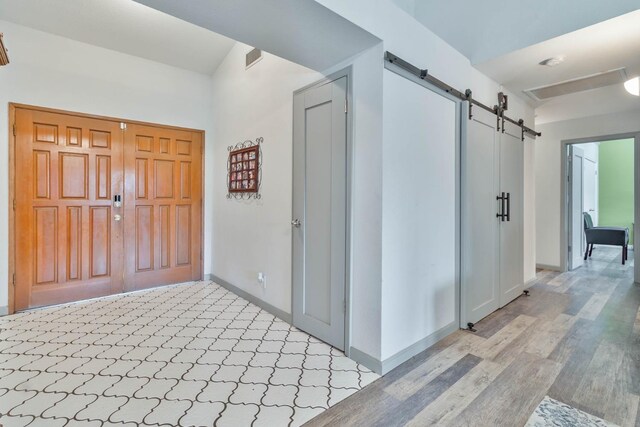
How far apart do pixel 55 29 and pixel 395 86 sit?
3561 mm

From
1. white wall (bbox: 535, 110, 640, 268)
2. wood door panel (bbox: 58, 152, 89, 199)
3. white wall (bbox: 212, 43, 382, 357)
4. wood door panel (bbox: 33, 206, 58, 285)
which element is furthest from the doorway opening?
wood door panel (bbox: 33, 206, 58, 285)

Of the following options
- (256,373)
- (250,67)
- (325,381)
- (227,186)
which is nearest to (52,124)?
(227,186)

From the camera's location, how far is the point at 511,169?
3328 millimetres

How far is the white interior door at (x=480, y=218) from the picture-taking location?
266cm

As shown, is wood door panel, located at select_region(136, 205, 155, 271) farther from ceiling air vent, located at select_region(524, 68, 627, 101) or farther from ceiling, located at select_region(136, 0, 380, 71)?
ceiling air vent, located at select_region(524, 68, 627, 101)

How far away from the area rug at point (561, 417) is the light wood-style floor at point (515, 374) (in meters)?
0.04

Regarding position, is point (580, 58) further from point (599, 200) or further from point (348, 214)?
point (599, 200)

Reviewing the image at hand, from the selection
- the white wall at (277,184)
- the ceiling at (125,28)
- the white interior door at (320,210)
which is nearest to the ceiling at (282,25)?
the white wall at (277,184)

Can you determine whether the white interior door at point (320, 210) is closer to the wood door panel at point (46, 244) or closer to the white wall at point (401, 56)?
the white wall at point (401, 56)

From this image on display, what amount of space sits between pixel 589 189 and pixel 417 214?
6.31 m

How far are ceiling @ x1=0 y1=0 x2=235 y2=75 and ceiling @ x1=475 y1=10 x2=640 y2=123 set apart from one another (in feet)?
10.2

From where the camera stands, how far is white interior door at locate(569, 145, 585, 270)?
4.87 metres

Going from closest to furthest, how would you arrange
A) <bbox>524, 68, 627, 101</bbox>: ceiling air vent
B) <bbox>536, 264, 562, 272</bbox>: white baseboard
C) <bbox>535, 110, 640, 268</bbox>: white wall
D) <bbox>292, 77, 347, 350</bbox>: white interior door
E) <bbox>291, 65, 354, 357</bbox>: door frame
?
<bbox>291, 65, 354, 357</bbox>: door frame → <bbox>292, 77, 347, 350</bbox>: white interior door → <bbox>524, 68, 627, 101</bbox>: ceiling air vent → <bbox>535, 110, 640, 268</bbox>: white wall → <bbox>536, 264, 562, 272</bbox>: white baseboard

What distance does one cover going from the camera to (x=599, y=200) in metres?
7.59
